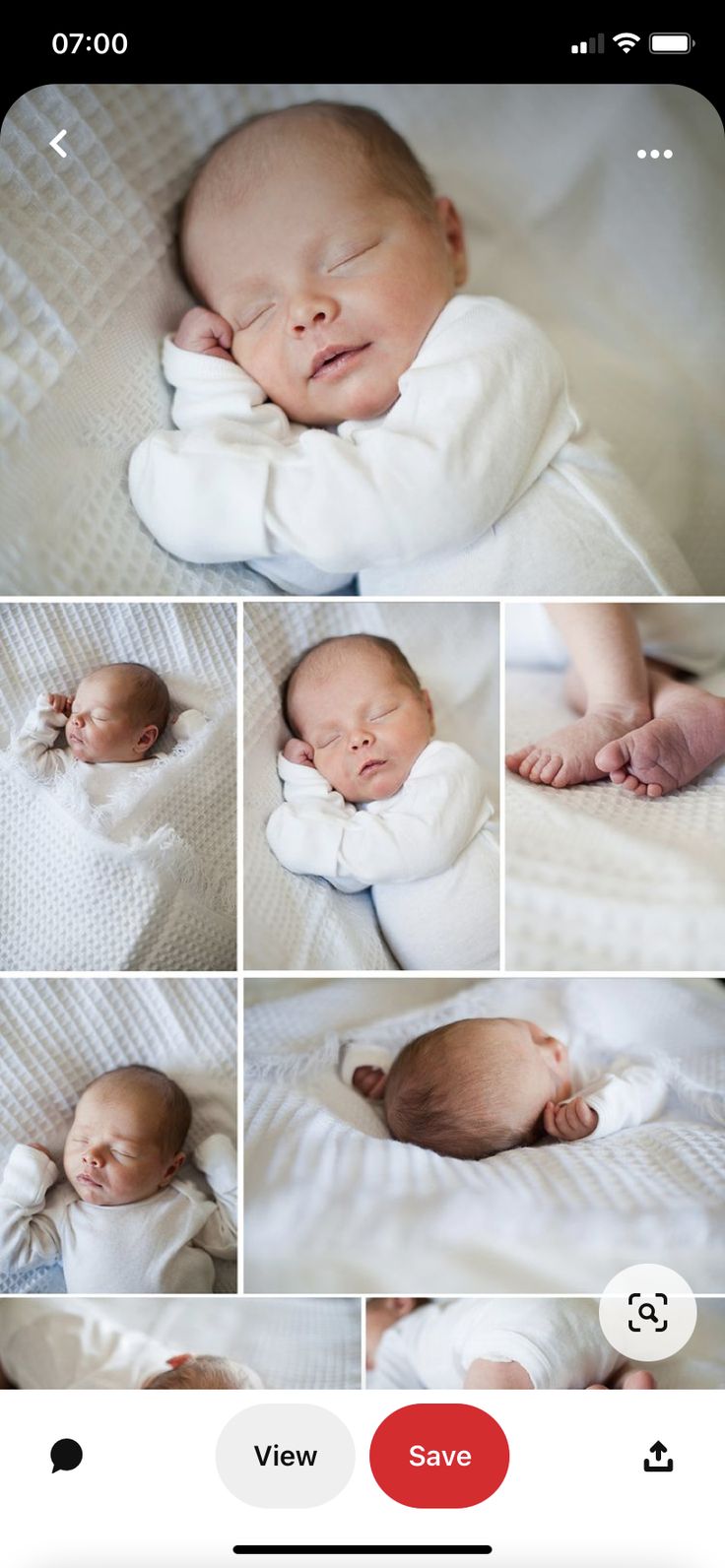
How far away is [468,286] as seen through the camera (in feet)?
2.89

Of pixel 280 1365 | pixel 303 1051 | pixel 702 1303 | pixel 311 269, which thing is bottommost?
pixel 702 1303

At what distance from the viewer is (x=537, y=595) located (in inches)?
34.6

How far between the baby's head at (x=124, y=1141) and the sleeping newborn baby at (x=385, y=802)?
0.69 ft

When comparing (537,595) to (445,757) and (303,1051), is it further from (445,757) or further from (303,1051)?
(303,1051)

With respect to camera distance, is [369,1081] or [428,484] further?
[369,1081]

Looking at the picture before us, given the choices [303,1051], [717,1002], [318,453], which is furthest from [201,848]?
[717,1002]

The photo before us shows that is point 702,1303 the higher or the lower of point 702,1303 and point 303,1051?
the lower

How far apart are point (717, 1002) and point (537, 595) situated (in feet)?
1.12

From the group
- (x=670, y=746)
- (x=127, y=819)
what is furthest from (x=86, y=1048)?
(x=670, y=746)

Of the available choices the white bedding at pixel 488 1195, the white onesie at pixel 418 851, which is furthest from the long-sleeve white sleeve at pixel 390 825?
the white bedding at pixel 488 1195

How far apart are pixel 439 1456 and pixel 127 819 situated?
519 millimetres

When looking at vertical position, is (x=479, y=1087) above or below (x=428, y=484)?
below

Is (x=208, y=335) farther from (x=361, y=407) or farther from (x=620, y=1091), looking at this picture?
(x=620, y=1091)

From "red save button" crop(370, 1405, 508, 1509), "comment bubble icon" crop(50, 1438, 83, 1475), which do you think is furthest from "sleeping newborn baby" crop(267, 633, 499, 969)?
"comment bubble icon" crop(50, 1438, 83, 1475)
